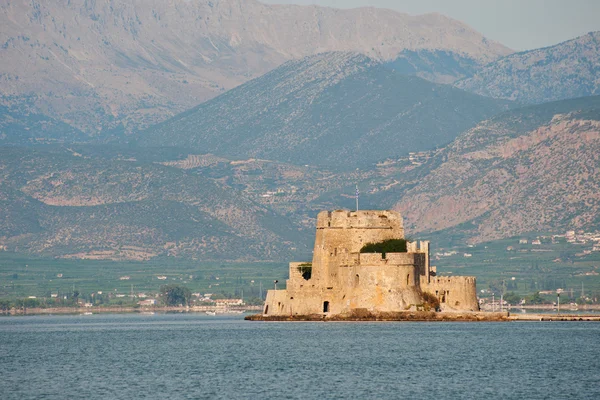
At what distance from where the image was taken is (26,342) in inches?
5822

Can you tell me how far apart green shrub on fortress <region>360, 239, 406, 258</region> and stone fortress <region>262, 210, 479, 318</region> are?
45cm

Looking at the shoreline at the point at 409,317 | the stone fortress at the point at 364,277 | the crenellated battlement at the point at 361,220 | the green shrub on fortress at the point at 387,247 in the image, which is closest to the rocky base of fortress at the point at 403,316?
the shoreline at the point at 409,317

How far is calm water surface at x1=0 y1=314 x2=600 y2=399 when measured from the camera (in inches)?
3654

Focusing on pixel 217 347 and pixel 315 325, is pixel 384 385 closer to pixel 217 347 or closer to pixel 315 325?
pixel 217 347

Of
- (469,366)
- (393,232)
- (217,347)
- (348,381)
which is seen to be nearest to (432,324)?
(393,232)

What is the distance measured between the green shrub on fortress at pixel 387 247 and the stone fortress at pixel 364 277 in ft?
1.48

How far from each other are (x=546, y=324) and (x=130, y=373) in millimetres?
70020

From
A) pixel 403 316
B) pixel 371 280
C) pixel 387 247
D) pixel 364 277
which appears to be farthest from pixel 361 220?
pixel 403 316

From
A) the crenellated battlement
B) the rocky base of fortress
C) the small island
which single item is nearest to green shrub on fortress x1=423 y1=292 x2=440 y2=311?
the small island

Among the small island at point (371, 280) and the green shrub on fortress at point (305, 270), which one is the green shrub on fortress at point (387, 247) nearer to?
the small island at point (371, 280)

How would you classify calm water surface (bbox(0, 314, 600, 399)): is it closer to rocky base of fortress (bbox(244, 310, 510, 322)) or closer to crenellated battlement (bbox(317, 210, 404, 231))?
rocky base of fortress (bbox(244, 310, 510, 322))

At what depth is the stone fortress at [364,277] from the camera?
150 metres

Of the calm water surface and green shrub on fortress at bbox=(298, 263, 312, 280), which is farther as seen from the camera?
green shrub on fortress at bbox=(298, 263, 312, 280)

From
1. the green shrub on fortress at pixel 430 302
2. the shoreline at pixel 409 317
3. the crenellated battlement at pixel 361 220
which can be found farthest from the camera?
the green shrub on fortress at pixel 430 302
